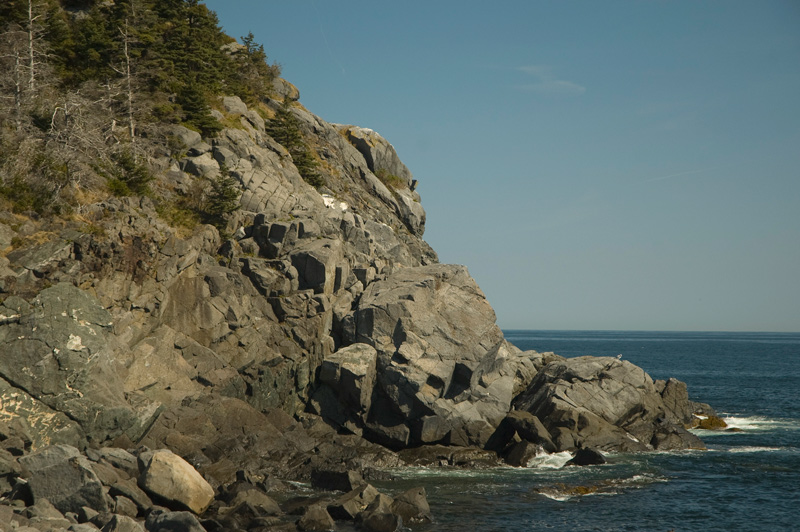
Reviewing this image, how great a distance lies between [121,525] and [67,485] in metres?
4.53

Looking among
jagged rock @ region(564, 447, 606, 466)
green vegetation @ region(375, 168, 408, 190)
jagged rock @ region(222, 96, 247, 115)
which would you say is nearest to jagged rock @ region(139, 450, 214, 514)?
jagged rock @ region(564, 447, 606, 466)

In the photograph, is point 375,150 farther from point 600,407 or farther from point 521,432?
point 521,432

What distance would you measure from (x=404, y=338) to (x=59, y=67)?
36.6m

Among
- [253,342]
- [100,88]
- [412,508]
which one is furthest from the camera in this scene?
[100,88]

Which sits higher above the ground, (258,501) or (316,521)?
(258,501)

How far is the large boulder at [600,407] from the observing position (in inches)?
1550

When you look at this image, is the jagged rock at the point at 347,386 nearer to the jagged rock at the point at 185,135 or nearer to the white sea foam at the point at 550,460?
the white sea foam at the point at 550,460

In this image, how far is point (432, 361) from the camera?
39312mm

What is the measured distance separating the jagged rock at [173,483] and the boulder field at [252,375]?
10 cm

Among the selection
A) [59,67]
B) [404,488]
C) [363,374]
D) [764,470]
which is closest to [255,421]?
[363,374]

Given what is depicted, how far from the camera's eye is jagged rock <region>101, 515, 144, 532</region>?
67.8 ft

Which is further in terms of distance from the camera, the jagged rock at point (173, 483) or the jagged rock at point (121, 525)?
the jagged rock at point (173, 483)

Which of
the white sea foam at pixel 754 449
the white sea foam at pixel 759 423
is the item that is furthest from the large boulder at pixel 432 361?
the white sea foam at pixel 759 423

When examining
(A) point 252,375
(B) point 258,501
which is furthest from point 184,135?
(B) point 258,501
